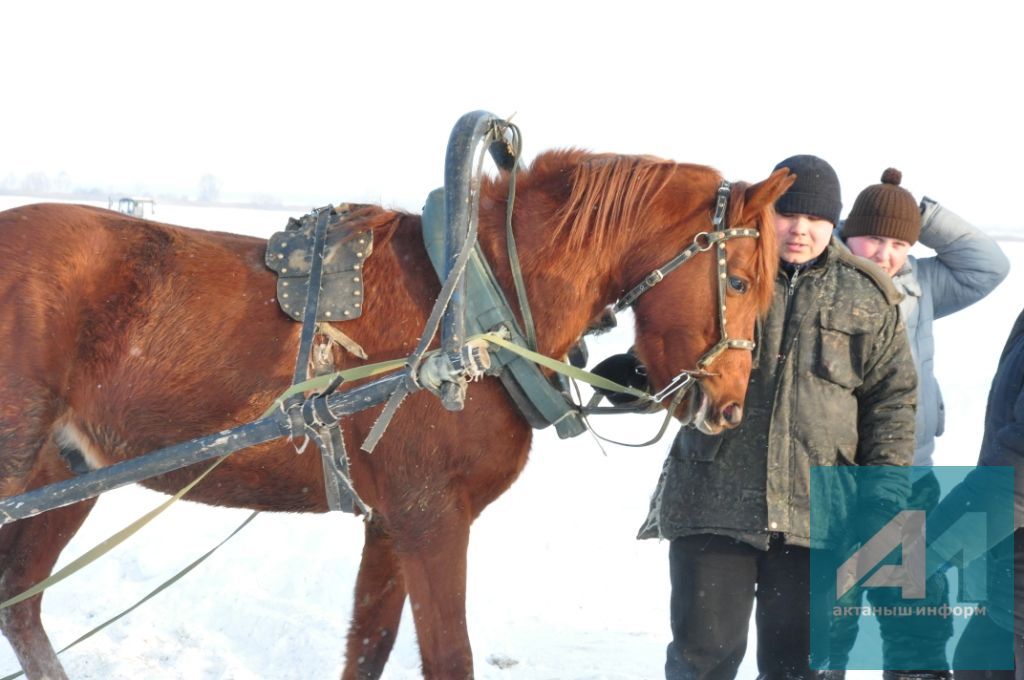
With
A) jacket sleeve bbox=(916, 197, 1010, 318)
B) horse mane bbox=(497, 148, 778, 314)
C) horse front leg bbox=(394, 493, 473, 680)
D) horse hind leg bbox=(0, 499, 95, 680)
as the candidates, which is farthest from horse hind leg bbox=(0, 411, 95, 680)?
jacket sleeve bbox=(916, 197, 1010, 318)

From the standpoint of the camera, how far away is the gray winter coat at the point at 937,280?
134 inches

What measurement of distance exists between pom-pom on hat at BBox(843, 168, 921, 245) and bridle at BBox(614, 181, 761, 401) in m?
0.89

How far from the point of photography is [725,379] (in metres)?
2.50

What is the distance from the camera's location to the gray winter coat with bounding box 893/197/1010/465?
3.41 metres

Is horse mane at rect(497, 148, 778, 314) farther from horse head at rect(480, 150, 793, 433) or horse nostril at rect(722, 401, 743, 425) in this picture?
horse nostril at rect(722, 401, 743, 425)

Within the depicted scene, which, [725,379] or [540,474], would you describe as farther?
[540,474]


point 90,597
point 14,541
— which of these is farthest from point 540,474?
point 14,541

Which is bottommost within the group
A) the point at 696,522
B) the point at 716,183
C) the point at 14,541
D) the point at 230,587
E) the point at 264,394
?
the point at 230,587

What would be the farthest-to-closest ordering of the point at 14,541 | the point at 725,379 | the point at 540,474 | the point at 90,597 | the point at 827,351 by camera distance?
the point at 540,474
the point at 90,597
the point at 14,541
the point at 827,351
the point at 725,379

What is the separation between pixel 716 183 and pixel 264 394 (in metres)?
1.47

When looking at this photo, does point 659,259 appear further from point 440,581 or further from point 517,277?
point 440,581

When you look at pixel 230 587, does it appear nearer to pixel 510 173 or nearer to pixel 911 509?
pixel 510 173

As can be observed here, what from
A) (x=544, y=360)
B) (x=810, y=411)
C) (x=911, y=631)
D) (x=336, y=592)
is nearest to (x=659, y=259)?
(x=544, y=360)

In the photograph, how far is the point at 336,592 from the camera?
15.7 feet
